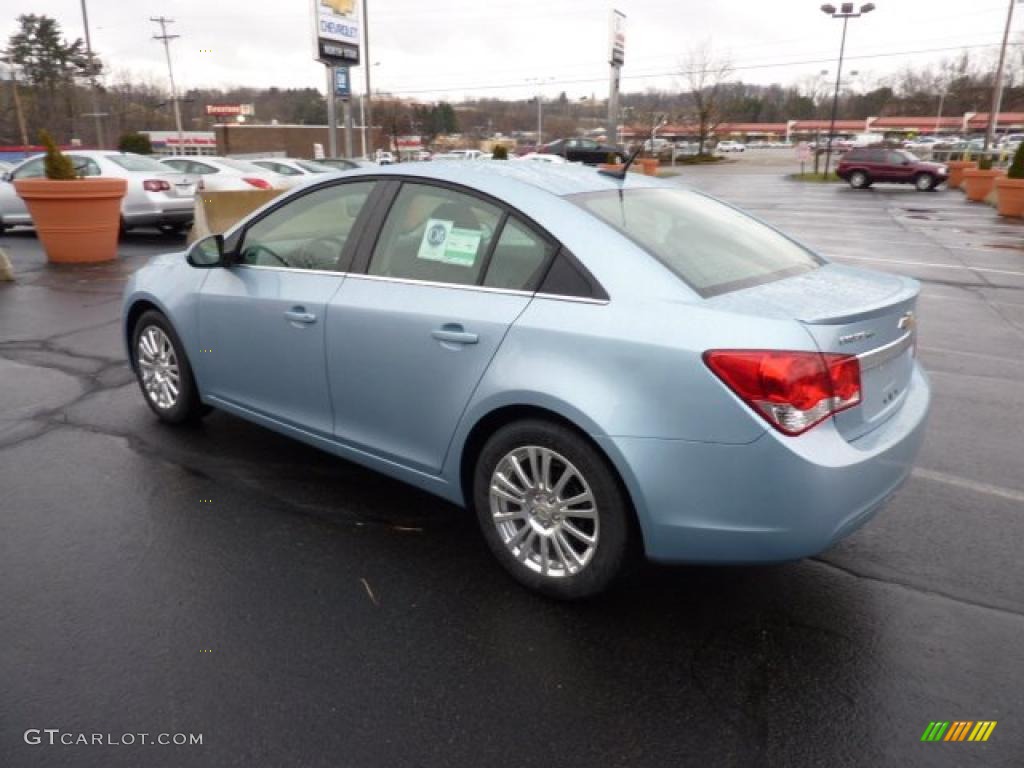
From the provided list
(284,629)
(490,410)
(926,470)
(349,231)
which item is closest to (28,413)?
(349,231)

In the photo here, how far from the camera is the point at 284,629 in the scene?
9.46ft

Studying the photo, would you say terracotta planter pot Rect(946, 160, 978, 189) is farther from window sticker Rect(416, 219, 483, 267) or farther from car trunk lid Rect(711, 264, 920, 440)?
window sticker Rect(416, 219, 483, 267)

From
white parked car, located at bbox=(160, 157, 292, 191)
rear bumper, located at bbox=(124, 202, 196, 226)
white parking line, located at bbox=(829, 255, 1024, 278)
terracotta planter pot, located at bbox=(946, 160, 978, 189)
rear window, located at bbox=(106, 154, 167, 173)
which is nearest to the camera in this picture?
white parking line, located at bbox=(829, 255, 1024, 278)

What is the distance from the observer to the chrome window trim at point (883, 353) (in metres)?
2.69

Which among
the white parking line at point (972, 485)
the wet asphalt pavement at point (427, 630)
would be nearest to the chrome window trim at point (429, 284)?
the wet asphalt pavement at point (427, 630)

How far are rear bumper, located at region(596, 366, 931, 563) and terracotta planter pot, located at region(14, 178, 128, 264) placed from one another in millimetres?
10701

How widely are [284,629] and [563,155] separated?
137ft

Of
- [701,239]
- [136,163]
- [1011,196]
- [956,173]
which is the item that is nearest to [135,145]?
[136,163]

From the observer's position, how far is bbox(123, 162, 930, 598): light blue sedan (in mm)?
2541

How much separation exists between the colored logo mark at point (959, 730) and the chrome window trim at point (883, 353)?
1116 mm

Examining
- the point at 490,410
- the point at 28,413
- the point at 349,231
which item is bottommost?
the point at 28,413

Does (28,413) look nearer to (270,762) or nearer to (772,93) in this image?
(270,762)

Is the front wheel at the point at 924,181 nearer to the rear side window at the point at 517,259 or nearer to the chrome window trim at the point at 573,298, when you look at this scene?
the rear side window at the point at 517,259

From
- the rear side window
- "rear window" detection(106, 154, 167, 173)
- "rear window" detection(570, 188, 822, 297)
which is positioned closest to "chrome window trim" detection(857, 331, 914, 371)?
"rear window" detection(570, 188, 822, 297)
